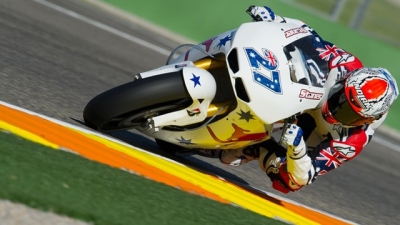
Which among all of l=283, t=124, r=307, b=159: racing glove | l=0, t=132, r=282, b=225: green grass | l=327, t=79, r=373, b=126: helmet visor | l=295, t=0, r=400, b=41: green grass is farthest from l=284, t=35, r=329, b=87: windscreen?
l=295, t=0, r=400, b=41: green grass

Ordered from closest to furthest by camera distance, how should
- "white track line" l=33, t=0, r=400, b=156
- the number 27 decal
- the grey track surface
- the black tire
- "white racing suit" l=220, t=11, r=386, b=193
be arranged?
the black tire
the number 27 decal
"white racing suit" l=220, t=11, r=386, b=193
the grey track surface
"white track line" l=33, t=0, r=400, b=156

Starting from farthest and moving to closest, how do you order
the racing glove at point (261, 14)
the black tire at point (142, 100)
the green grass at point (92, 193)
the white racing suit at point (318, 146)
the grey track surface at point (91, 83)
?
1. the grey track surface at point (91, 83)
2. the racing glove at point (261, 14)
3. the white racing suit at point (318, 146)
4. the black tire at point (142, 100)
5. the green grass at point (92, 193)

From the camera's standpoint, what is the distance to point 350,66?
619 centimetres

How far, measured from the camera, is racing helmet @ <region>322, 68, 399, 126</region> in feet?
18.7

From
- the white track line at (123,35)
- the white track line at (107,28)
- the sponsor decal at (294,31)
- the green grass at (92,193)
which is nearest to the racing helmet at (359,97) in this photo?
the sponsor decal at (294,31)

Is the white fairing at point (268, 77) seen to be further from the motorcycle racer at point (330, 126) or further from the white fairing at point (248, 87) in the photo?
the motorcycle racer at point (330, 126)

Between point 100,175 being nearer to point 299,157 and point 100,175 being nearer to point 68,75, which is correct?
point 299,157

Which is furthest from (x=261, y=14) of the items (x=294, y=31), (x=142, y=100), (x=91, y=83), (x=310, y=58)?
(x=91, y=83)

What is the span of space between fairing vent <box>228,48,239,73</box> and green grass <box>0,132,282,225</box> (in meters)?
0.86

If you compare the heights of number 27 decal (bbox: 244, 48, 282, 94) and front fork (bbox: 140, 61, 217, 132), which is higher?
number 27 decal (bbox: 244, 48, 282, 94)

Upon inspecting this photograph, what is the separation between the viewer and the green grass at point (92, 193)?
400cm

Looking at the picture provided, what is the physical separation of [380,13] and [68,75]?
7.18 m

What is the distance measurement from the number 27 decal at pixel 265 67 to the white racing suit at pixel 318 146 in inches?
20.6

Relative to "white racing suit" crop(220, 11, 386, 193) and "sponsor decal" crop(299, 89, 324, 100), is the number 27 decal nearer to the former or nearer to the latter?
"sponsor decal" crop(299, 89, 324, 100)
